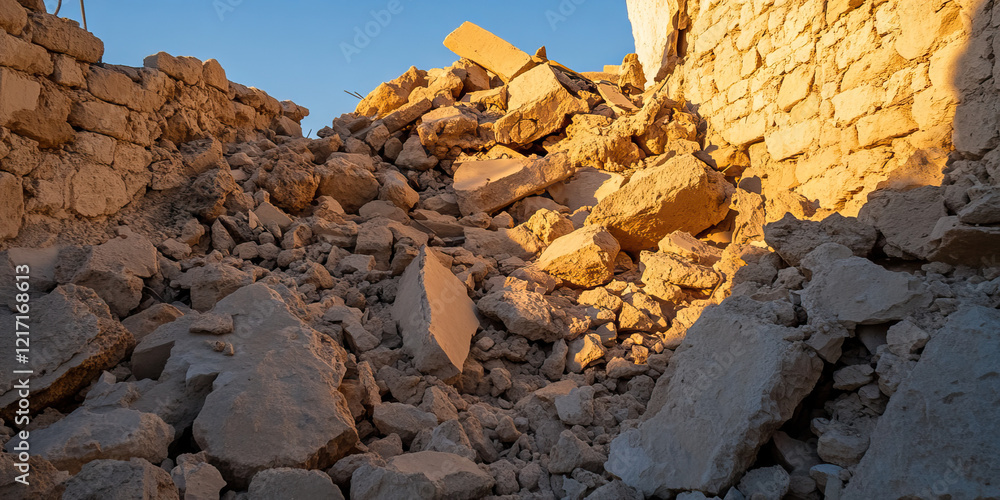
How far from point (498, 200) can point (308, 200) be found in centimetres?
162

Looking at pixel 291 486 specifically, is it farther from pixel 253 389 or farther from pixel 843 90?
pixel 843 90

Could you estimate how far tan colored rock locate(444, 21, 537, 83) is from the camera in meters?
6.68

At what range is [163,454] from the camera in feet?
6.29

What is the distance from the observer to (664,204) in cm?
385

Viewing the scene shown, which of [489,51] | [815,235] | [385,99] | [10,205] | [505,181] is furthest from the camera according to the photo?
[489,51]

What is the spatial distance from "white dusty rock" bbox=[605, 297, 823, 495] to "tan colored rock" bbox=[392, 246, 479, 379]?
0.98 meters

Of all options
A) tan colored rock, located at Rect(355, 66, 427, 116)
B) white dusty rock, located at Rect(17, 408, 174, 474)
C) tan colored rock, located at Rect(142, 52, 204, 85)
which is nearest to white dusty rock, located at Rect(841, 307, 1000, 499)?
white dusty rock, located at Rect(17, 408, 174, 474)

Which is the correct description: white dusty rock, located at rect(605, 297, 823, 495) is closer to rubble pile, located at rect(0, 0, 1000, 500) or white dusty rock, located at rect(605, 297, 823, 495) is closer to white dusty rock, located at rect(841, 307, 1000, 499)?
rubble pile, located at rect(0, 0, 1000, 500)

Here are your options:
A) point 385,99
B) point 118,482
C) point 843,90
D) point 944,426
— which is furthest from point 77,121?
point 843,90

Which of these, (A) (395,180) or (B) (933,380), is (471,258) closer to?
(A) (395,180)

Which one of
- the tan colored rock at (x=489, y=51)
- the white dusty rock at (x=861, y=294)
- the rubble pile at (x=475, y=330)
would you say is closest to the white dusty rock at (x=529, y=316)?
the rubble pile at (x=475, y=330)

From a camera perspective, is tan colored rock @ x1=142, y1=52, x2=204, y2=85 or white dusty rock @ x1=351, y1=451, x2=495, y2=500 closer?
white dusty rock @ x1=351, y1=451, x2=495, y2=500

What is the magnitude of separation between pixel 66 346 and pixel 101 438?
596 millimetres

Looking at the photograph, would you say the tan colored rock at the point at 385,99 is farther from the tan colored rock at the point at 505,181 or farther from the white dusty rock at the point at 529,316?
the white dusty rock at the point at 529,316
